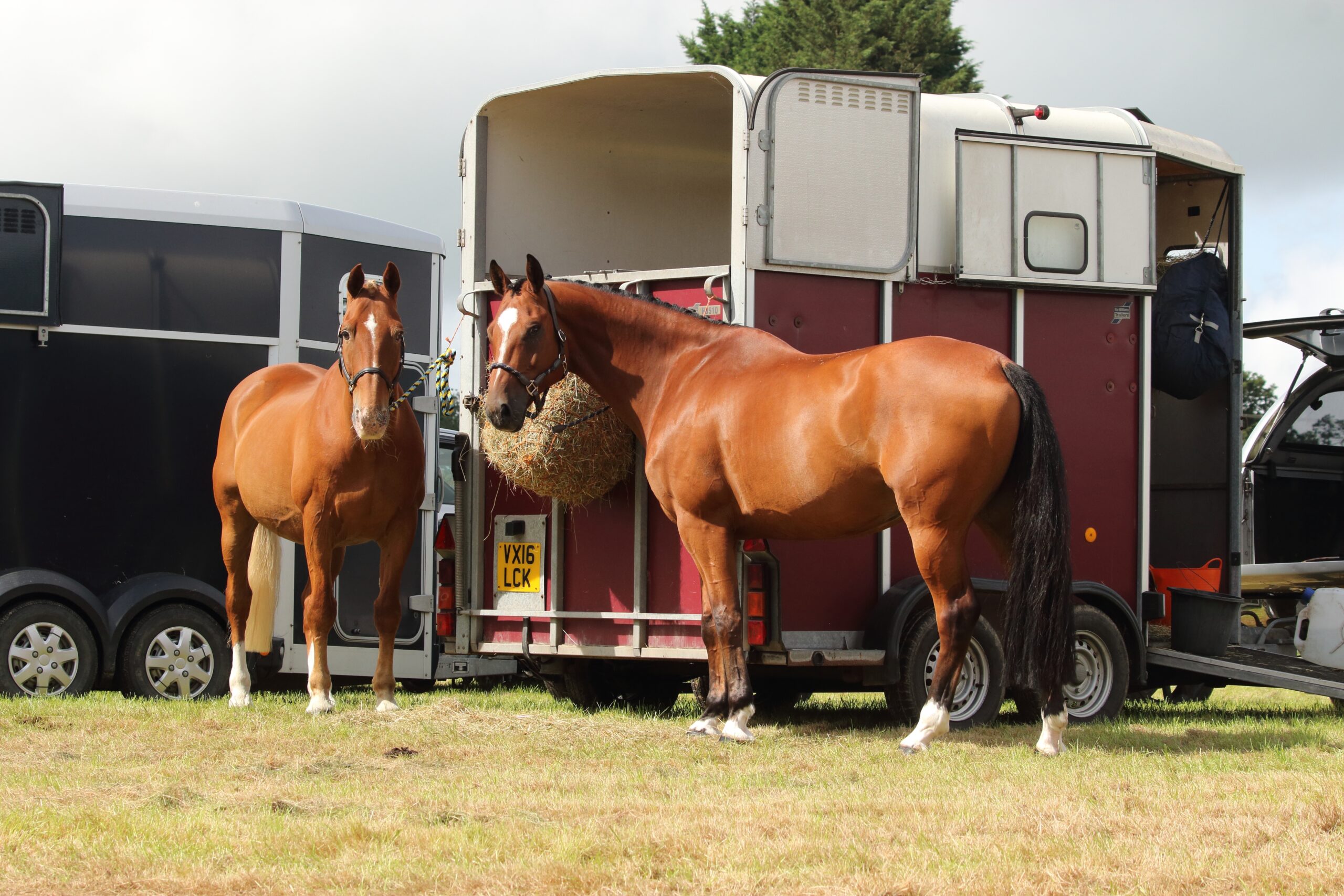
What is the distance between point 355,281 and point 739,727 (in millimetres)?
3046

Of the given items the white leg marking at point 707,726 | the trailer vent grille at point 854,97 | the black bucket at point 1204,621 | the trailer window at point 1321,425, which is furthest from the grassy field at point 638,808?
the trailer window at point 1321,425

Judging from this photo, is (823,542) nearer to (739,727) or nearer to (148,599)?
(739,727)

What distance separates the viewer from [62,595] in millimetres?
8719

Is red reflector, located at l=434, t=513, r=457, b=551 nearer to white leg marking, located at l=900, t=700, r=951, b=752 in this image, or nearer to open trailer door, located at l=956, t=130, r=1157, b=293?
white leg marking, located at l=900, t=700, r=951, b=752

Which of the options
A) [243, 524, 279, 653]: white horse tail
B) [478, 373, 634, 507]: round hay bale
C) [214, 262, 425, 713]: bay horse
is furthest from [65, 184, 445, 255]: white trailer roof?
[478, 373, 634, 507]: round hay bale

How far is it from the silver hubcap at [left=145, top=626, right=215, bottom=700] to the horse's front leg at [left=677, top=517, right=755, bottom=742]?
3805mm

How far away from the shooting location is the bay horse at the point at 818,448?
623 cm

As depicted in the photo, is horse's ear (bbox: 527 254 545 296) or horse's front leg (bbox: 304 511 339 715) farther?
horse's front leg (bbox: 304 511 339 715)

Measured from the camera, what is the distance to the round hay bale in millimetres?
7438

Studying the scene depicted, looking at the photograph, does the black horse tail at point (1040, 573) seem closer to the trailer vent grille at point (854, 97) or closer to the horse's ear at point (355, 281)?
the trailer vent grille at point (854, 97)

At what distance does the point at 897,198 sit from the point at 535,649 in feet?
10.2

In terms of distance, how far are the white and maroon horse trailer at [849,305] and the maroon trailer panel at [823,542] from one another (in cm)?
1

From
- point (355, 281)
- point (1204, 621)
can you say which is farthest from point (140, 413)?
point (1204, 621)

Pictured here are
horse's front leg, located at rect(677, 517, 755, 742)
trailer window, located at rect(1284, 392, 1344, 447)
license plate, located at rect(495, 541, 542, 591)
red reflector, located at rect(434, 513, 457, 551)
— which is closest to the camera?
horse's front leg, located at rect(677, 517, 755, 742)
